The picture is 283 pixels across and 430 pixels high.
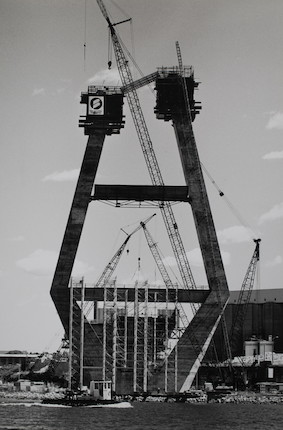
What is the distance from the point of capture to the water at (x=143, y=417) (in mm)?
59344

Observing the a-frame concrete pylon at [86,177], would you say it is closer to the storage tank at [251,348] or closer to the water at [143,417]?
the water at [143,417]

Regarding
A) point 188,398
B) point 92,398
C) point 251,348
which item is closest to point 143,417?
point 92,398

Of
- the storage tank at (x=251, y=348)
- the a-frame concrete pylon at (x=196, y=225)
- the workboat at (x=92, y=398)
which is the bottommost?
the workboat at (x=92, y=398)

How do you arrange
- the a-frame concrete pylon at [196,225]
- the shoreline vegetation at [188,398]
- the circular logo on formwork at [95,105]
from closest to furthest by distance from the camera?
1. the a-frame concrete pylon at [196,225]
2. the shoreline vegetation at [188,398]
3. the circular logo on formwork at [95,105]

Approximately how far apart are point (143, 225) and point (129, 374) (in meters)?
21.4

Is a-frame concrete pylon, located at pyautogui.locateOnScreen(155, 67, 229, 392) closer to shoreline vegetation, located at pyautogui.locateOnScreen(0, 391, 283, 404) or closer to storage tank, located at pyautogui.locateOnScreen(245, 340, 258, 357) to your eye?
shoreline vegetation, located at pyautogui.locateOnScreen(0, 391, 283, 404)

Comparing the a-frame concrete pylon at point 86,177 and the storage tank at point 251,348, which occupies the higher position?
the a-frame concrete pylon at point 86,177

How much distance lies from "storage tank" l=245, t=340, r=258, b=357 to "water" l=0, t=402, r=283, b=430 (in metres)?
37.5

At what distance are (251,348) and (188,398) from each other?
35065mm

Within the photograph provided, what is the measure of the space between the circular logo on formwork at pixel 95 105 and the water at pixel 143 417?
88.4 feet

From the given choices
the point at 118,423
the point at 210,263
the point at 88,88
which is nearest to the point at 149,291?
the point at 210,263

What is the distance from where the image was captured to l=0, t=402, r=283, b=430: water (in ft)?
195

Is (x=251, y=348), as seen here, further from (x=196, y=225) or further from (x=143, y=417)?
(x=143, y=417)

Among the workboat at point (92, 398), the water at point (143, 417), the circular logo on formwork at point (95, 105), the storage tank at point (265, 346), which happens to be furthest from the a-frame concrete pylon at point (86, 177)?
the storage tank at point (265, 346)
